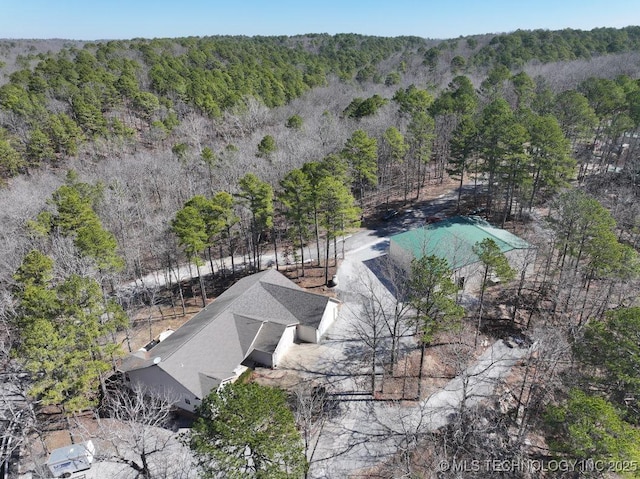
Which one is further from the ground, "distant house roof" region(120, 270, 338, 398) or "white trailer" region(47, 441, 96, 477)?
"distant house roof" region(120, 270, 338, 398)

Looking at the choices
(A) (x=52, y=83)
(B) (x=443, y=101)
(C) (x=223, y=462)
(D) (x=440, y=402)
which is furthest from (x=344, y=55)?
(C) (x=223, y=462)

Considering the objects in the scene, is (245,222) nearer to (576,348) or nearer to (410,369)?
(410,369)

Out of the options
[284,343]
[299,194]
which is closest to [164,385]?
[284,343]

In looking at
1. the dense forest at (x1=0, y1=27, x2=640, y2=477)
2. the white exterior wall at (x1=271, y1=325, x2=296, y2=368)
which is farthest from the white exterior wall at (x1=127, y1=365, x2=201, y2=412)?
the white exterior wall at (x1=271, y1=325, x2=296, y2=368)

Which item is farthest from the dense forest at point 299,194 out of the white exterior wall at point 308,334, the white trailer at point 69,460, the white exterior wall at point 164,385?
the white exterior wall at point 308,334

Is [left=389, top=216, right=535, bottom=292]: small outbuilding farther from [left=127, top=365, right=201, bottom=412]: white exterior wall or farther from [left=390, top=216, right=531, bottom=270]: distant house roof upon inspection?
[left=127, top=365, right=201, bottom=412]: white exterior wall

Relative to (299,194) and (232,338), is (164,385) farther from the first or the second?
(299,194)

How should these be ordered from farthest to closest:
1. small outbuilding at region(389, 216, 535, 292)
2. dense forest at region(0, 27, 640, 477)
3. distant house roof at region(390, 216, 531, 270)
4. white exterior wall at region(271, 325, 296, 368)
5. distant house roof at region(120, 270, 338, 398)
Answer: distant house roof at region(390, 216, 531, 270), small outbuilding at region(389, 216, 535, 292), white exterior wall at region(271, 325, 296, 368), distant house roof at region(120, 270, 338, 398), dense forest at region(0, 27, 640, 477)

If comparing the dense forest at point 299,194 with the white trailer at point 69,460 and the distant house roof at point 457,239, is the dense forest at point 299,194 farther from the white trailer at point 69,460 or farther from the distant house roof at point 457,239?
the distant house roof at point 457,239
